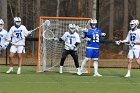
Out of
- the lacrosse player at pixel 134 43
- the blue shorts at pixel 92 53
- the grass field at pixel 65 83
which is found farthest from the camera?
the blue shorts at pixel 92 53

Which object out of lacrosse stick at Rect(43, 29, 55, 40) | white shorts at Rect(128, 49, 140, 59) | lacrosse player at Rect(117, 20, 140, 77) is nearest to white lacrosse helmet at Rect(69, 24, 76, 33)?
lacrosse stick at Rect(43, 29, 55, 40)

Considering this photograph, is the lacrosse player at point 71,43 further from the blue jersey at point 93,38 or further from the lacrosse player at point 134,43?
the lacrosse player at point 134,43

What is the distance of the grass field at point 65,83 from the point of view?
575 inches

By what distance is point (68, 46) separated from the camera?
19188 mm

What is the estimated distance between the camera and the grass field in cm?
1459

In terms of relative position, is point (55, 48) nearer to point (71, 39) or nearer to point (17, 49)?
point (71, 39)

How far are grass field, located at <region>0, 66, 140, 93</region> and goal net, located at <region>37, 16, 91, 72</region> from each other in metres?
0.69

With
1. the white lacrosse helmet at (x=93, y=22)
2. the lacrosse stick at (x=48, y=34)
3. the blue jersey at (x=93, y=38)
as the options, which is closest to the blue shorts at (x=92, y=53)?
the blue jersey at (x=93, y=38)

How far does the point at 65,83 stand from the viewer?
16172 millimetres

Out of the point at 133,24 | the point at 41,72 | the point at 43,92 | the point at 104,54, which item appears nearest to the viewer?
the point at 43,92

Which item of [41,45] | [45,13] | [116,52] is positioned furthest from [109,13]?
[41,45]

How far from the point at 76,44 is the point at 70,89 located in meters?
4.64

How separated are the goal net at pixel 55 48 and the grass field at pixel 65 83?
0.69m

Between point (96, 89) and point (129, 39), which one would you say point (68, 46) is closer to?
point (129, 39)
